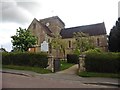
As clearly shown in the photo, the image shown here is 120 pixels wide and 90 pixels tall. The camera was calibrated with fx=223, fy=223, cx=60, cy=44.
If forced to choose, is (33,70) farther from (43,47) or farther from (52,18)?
(52,18)

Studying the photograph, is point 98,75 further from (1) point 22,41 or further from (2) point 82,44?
(2) point 82,44

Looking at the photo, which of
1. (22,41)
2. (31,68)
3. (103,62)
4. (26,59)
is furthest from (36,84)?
(22,41)

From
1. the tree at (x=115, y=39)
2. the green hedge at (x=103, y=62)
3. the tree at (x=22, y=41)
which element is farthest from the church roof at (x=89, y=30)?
the green hedge at (x=103, y=62)

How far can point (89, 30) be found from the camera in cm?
6125

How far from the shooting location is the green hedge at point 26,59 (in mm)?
24141

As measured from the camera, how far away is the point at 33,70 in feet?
75.0

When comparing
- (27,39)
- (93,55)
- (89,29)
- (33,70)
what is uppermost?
(89,29)

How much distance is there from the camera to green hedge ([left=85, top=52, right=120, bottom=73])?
20.3m

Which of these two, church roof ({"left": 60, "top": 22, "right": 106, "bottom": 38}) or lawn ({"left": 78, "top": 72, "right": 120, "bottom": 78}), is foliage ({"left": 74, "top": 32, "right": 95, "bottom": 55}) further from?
lawn ({"left": 78, "top": 72, "right": 120, "bottom": 78})

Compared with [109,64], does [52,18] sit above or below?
above

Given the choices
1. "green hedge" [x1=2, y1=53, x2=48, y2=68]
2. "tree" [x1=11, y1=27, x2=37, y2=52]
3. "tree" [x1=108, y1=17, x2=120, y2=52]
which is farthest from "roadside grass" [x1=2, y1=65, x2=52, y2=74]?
"tree" [x1=108, y1=17, x2=120, y2=52]

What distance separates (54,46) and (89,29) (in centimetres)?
1373

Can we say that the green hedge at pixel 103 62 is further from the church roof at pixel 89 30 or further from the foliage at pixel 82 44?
the church roof at pixel 89 30

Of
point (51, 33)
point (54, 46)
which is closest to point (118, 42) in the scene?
point (54, 46)
